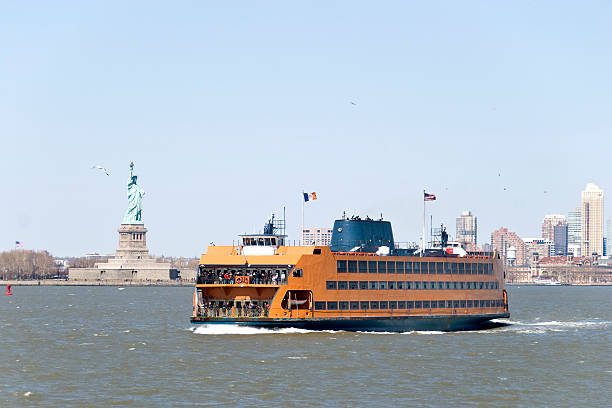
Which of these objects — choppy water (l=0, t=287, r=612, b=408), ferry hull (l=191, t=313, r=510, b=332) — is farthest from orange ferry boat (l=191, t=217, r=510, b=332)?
choppy water (l=0, t=287, r=612, b=408)

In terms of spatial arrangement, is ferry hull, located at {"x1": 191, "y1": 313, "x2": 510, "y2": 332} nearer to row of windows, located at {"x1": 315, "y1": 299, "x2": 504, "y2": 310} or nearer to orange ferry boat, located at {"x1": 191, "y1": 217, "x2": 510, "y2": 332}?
orange ferry boat, located at {"x1": 191, "y1": 217, "x2": 510, "y2": 332}

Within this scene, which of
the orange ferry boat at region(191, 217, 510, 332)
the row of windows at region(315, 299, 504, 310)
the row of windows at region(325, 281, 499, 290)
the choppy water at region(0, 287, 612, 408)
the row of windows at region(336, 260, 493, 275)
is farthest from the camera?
the row of windows at region(336, 260, 493, 275)

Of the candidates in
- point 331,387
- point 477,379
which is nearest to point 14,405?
point 331,387

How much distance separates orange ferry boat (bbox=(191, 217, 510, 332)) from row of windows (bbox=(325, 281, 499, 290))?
2.9 inches

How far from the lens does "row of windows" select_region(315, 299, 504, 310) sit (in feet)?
231

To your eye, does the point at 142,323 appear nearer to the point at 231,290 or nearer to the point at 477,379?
the point at 231,290

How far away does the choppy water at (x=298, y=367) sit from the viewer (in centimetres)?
4631

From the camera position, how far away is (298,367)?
180 ft

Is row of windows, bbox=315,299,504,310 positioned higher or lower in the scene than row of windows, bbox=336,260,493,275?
lower

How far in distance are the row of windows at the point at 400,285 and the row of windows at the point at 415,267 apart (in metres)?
0.82

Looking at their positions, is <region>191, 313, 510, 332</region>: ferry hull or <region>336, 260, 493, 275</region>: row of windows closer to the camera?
<region>191, 313, 510, 332</region>: ferry hull

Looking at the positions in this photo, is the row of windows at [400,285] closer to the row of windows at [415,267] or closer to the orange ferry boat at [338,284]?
the orange ferry boat at [338,284]

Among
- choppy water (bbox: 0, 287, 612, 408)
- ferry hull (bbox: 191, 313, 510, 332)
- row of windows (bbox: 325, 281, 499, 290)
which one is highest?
row of windows (bbox: 325, 281, 499, 290)

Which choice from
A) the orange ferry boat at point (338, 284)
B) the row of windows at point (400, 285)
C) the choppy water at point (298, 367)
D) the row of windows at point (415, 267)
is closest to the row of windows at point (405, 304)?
the orange ferry boat at point (338, 284)
